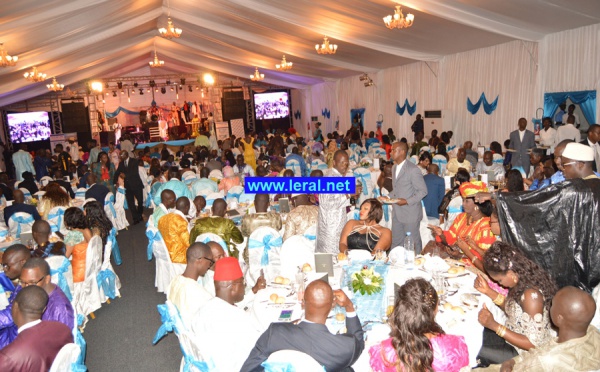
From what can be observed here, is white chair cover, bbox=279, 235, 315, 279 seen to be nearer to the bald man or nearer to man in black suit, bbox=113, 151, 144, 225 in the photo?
the bald man

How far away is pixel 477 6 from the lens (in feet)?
28.2

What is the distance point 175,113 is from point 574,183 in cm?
2505

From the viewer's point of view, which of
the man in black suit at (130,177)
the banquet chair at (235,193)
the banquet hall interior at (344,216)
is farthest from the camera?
the man in black suit at (130,177)

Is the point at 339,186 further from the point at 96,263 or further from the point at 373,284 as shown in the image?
the point at 96,263

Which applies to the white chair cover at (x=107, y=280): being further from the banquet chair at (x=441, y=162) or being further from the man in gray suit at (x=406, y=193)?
the banquet chair at (x=441, y=162)

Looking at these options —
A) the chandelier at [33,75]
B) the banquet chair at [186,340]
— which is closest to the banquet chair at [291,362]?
the banquet chair at [186,340]

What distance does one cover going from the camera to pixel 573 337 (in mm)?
2559

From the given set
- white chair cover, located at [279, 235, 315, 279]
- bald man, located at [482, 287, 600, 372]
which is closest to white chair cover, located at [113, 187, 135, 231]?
white chair cover, located at [279, 235, 315, 279]

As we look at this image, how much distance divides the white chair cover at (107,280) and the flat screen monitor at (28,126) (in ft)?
64.4

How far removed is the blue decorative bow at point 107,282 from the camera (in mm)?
5910

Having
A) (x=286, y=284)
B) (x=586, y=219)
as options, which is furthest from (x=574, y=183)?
(x=286, y=284)

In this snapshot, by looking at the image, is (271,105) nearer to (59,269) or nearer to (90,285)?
(90,285)

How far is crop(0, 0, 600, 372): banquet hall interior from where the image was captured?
2.94 meters

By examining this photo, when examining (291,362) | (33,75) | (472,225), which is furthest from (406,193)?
(33,75)
